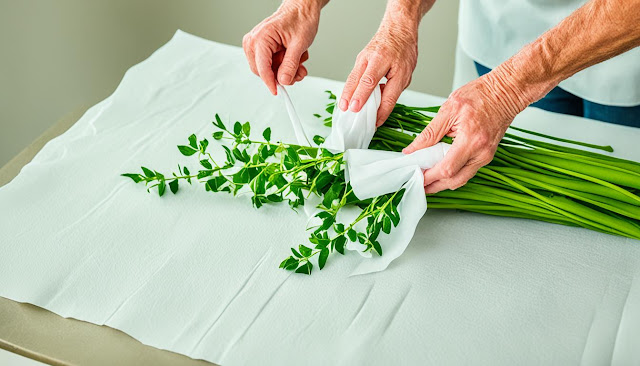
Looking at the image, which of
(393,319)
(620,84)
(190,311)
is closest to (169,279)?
(190,311)

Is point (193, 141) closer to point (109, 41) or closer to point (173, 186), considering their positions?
point (173, 186)

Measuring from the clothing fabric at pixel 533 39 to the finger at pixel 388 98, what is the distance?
51 centimetres

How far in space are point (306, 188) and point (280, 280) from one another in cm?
18

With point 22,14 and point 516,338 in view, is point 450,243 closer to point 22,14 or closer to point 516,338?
point 516,338

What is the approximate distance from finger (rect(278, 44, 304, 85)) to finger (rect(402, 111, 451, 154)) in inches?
11.5

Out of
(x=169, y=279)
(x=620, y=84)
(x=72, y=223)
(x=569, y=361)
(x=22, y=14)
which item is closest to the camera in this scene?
(x=569, y=361)

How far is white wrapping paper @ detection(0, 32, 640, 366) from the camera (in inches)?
35.6

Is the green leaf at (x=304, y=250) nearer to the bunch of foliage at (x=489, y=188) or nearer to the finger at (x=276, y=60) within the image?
A: the bunch of foliage at (x=489, y=188)

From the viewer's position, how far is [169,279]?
1.00 metres

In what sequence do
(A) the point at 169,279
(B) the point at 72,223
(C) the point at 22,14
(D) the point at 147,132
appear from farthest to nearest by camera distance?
(C) the point at 22,14 < (D) the point at 147,132 < (B) the point at 72,223 < (A) the point at 169,279

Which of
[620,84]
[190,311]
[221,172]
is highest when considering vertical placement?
[620,84]

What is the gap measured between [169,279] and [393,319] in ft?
1.12

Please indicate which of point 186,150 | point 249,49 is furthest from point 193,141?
point 249,49

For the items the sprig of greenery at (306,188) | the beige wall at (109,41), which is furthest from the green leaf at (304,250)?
the beige wall at (109,41)
